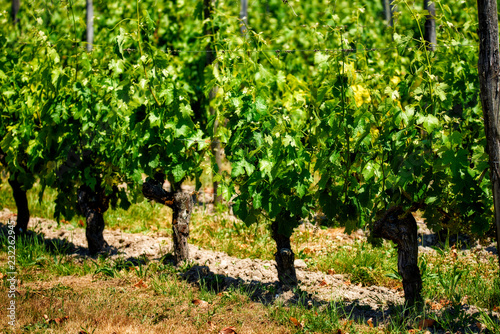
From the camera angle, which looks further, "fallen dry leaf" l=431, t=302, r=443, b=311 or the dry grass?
"fallen dry leaf" l=431, t=302, r=443, b=311

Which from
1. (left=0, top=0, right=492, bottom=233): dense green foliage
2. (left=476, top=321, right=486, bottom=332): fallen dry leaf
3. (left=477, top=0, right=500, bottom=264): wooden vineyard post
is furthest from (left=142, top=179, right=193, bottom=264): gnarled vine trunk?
(left=477, top=0, right=500, bottom=264): wooden vineyard post

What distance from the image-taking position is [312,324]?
3.23 meters

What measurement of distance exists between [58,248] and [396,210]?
325cm

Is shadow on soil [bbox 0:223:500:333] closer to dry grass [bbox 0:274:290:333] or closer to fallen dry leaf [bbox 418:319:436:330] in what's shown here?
fallen dry leaf [bbox 418:319:436:330]

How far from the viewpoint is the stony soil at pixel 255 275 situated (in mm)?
3576

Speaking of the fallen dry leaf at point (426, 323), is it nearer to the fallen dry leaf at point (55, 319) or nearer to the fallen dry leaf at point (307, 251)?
the fallen dry leaf at point (307, 251)

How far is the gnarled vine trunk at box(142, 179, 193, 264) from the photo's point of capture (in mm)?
4281

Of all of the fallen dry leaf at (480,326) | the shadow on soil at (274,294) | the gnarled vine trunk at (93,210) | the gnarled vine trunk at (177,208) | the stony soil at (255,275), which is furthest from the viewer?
the gnarled vine trunk at (93,210)

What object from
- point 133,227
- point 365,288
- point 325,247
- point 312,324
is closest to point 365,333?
point 312,324

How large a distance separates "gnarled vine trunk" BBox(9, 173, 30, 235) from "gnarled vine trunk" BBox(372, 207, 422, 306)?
3.57 meters

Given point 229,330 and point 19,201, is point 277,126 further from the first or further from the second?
point 19,201

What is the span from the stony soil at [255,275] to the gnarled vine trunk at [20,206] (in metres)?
0.12

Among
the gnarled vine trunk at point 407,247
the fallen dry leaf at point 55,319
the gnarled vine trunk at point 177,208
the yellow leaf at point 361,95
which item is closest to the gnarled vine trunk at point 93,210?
the gnarled vine trunk at point 177,208

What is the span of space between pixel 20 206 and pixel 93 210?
94cm
